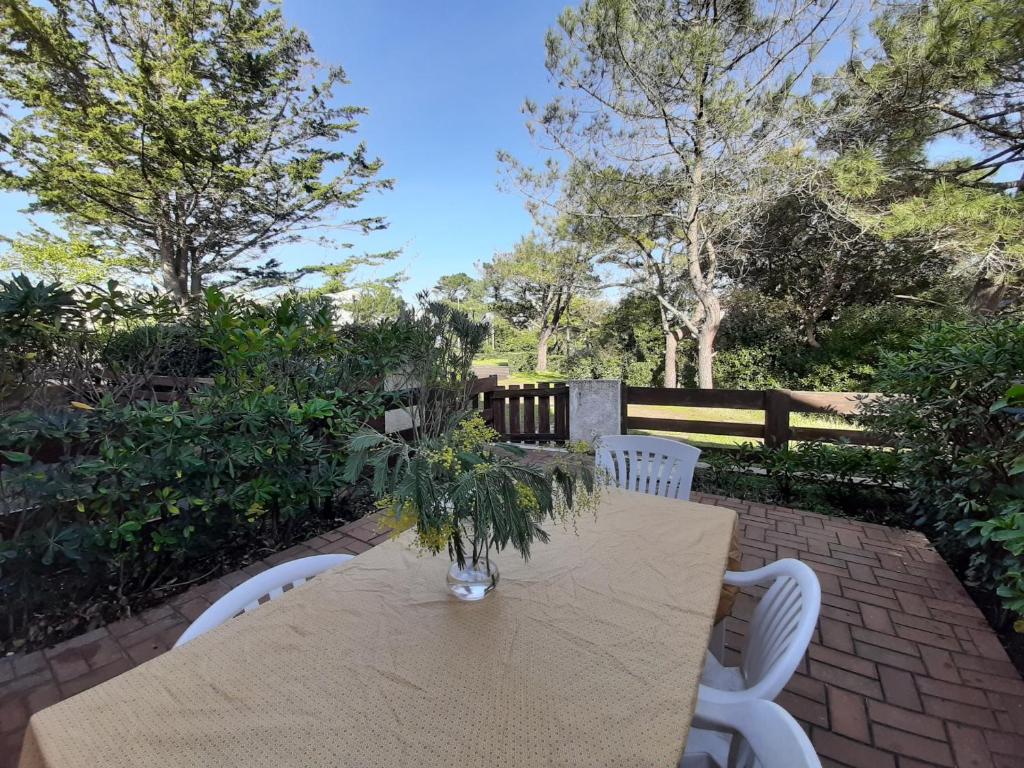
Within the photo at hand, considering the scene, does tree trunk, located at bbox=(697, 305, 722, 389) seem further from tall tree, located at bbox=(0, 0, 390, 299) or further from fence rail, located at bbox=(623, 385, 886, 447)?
tall tree, located at bbox=(0, 0, 390, 299)

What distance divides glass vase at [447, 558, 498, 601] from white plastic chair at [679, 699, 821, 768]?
0.49m

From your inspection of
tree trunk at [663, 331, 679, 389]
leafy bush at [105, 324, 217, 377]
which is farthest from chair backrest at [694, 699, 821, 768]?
tree trunk at [663, 331, 679, 389]

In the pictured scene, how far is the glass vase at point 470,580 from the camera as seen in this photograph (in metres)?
1.02

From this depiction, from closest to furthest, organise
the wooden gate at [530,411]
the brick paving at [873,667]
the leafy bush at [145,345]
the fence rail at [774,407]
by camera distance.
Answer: the brick paving at [873,667] → the leafy bush at [145,345] → the fence rail at [774,407] → the wooden gate at [530,411]

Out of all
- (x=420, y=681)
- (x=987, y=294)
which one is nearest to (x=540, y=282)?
(x=987, y=294)

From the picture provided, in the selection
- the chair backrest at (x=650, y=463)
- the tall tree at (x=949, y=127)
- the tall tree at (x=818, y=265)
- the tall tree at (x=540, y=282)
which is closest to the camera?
the chair backrest at (x=650, y=463)

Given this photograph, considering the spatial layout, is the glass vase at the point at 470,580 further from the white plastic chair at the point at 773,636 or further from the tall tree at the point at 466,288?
the tall tree at the point at 466,288

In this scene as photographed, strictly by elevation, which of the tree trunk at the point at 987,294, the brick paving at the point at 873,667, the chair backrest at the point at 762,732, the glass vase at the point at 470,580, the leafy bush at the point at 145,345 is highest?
the tree trunk at the point at 987,294

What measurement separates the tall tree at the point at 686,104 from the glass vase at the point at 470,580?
752 centimetres

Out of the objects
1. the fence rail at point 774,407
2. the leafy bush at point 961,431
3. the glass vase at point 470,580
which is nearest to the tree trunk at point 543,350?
the fence rail at point 774,407

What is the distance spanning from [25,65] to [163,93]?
2.06m

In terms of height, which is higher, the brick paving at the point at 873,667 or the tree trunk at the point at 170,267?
the tree trunk at the point at 170,267

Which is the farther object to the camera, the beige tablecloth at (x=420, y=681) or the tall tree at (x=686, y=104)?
the tall tree at (x=686, y=104)

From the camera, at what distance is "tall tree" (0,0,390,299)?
25.9 ft
